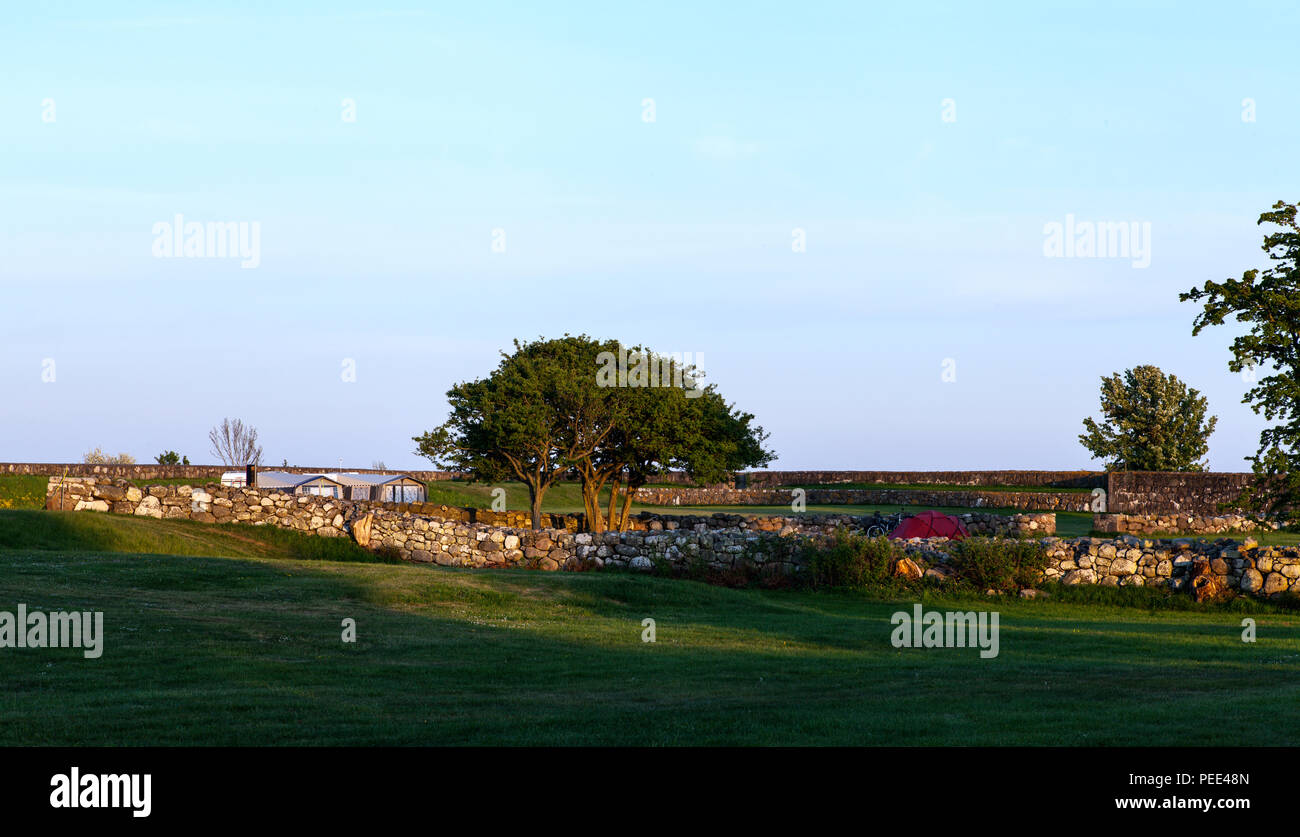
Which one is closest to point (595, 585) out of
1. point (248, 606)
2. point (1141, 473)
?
point (248, 606)

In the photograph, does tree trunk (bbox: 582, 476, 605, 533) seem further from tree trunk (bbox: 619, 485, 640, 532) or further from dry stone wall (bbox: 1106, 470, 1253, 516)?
dry stone wall (bbox: 1106, 470, 1253, 516)

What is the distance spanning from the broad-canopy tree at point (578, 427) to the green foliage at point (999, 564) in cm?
1658

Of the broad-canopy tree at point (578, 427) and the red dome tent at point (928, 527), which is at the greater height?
the broad-canopy tree at point (578, 427)

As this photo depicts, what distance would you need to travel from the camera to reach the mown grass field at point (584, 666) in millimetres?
9586

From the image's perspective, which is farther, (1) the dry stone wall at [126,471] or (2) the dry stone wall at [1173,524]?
(1) the dry stone wall at [126,471]

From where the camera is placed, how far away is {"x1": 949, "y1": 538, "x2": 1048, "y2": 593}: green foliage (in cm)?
2512

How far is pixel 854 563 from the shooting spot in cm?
2569

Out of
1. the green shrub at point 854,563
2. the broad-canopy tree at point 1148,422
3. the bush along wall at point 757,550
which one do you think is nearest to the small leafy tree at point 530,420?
the bush along wall at point 757,550

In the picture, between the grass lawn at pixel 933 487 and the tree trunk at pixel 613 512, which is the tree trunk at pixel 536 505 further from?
the grass lawn at pixel 933 487

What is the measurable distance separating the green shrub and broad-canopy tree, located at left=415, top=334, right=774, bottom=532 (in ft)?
49.5

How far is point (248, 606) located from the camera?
1833 centimetres

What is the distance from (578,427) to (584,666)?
26956 mm

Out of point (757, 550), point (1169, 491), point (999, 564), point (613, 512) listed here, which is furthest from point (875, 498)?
point (999, 564)
